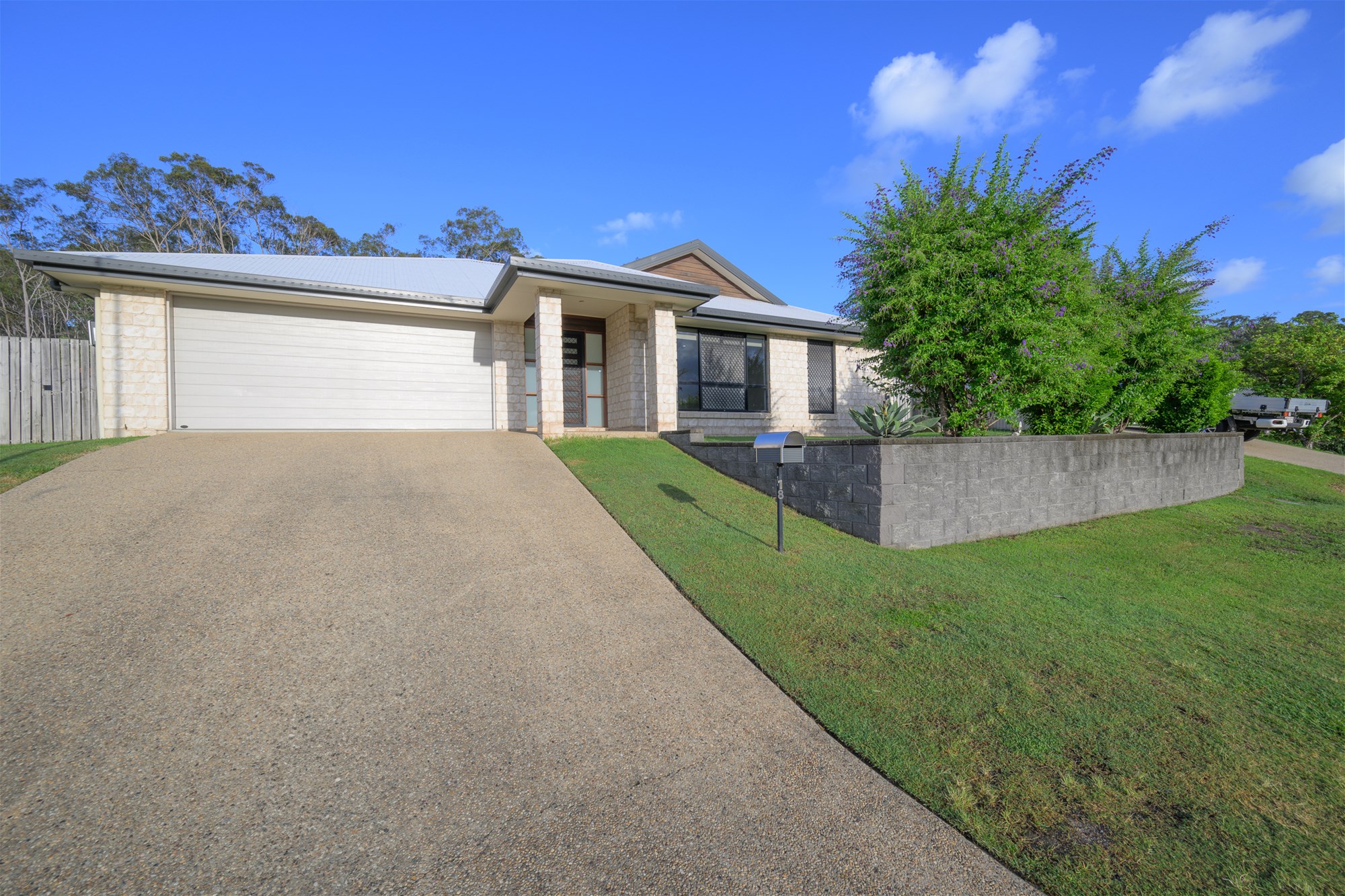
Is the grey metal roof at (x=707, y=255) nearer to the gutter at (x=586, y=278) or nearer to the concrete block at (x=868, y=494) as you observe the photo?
the gutter at (x=586, y=278)

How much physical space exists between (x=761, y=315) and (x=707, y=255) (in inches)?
212

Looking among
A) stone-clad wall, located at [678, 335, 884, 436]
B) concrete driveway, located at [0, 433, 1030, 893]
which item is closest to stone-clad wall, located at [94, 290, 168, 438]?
concrete driveway, located at [0, 433, 1030, 893]

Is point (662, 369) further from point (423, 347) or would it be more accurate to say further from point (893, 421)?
point (423, 347)

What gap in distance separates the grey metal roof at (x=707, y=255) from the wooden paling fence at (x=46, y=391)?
1322cm

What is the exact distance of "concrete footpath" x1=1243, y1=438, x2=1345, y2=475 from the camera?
15.4 m

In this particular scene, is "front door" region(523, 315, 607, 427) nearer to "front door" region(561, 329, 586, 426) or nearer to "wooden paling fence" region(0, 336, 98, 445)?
"front door" region(561, 329, 586, 426)

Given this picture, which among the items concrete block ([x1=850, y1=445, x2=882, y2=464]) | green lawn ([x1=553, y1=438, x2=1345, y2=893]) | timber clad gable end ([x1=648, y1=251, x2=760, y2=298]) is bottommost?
green lawn ([x1=553, y1=438, x2=1345, y2=893])

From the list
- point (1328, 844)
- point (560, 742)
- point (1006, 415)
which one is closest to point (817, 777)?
point (560, 742)

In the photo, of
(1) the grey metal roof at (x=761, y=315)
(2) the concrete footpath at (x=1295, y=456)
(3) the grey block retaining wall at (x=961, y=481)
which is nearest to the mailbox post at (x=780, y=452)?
(3) the grey block retaining wall at (x=961, y=481)

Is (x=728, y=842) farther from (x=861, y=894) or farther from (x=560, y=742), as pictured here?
(x=560, y=742)

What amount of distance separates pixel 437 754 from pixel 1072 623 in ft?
15.4

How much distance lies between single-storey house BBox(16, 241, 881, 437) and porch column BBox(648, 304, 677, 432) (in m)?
0.04

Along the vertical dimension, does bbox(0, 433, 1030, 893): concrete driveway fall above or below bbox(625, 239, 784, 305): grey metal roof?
below

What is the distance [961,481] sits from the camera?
7215 mm
